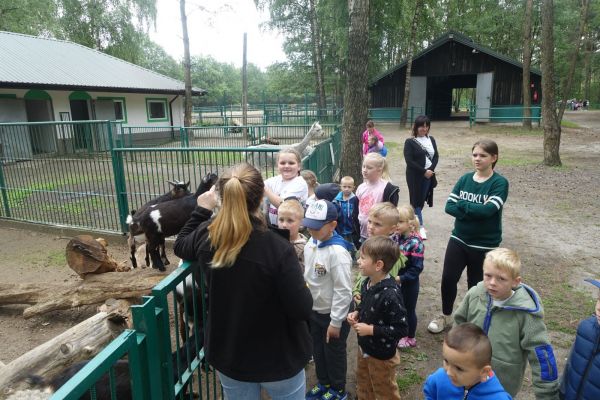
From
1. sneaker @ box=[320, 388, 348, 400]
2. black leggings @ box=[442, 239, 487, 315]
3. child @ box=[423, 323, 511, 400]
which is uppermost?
child @ box=[423, 323, 511, 400]

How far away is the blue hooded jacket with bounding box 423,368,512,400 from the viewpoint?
169cm

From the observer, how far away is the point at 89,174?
6.91m

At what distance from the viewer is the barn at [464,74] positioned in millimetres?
26172

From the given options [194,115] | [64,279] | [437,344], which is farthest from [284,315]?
[194,115]

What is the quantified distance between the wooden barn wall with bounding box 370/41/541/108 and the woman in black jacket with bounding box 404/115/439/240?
2451 centimetres

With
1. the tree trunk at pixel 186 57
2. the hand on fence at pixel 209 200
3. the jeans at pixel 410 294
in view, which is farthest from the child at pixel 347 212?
the tree trunk at pixel 186 57

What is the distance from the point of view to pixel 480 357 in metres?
1.68

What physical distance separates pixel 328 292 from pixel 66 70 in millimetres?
20644

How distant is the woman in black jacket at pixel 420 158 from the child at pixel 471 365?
12.7ft

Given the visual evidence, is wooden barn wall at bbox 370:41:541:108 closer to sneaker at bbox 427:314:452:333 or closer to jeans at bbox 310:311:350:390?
sneaker at bbox 427:314:452:333

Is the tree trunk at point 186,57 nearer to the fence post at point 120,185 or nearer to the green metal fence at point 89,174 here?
the green metal fence at point 89,174

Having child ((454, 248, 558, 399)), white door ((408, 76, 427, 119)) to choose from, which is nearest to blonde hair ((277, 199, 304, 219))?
child ((454, 248, 558, 399))

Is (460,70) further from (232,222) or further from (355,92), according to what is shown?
(232,222)

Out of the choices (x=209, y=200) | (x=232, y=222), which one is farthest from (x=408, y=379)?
(x=232, y=222)
